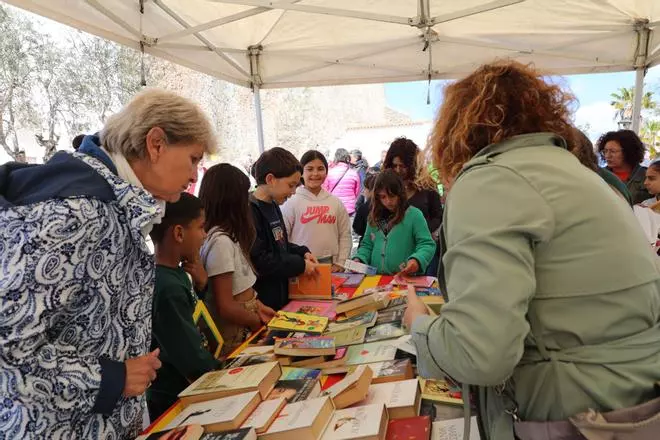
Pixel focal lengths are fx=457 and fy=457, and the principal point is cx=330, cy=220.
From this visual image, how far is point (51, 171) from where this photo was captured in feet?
3.01

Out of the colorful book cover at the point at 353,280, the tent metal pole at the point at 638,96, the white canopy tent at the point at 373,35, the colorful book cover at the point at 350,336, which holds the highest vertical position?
the white canopy tent at the point at 373,35

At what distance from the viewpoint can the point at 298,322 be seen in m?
1.83

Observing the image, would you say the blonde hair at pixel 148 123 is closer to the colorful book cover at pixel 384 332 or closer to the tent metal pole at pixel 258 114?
the colorful book cover at pixel 384 332

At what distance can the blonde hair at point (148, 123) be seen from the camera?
108cm

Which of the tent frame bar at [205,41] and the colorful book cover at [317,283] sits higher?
the tent frame bar at [205,41]

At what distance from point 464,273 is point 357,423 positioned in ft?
1.66

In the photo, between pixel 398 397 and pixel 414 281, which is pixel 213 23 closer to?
pixel 414 281

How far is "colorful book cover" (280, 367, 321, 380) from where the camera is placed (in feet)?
4.33

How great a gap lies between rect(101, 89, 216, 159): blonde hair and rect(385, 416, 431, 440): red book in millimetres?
844

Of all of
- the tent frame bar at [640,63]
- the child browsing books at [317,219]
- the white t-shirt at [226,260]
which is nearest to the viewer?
the white t-shirt at [226,260]

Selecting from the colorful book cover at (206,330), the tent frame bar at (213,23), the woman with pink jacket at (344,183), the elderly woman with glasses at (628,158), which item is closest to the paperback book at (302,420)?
the colorful book cover at (206,330)

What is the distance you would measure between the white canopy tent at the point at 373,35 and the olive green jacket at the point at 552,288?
2.88 meters

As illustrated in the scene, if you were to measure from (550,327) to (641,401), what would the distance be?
188 mm

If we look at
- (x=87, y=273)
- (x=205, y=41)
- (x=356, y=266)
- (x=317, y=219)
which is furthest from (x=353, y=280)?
(x=205, y=41)
